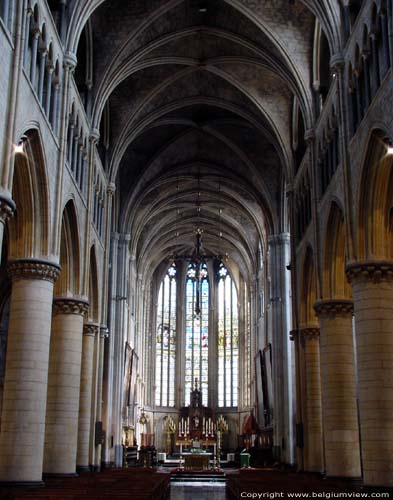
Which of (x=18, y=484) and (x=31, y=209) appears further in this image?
(x=31, y=209)

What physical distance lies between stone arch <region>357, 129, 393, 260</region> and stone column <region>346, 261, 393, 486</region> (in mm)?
620

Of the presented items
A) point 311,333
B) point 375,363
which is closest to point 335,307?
point 311,333

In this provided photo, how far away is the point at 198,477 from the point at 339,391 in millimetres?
18462

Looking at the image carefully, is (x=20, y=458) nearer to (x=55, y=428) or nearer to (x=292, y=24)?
(x=55, y=428)

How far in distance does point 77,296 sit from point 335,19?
43.7ft

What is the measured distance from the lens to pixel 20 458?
1812 centimetres

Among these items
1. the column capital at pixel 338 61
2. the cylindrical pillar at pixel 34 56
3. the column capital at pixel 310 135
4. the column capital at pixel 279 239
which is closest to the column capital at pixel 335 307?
the column capital at pixel 310 135

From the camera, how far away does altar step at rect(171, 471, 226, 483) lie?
37281 mm

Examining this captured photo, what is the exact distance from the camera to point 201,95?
36.3m

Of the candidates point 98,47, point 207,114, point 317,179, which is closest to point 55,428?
point 317,179

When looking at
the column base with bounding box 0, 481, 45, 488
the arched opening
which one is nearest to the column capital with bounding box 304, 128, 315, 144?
the arched opening

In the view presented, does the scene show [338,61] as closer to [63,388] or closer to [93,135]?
[93,135]

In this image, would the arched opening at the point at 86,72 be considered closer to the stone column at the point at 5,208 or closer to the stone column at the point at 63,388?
the stone column at the point at 63,388

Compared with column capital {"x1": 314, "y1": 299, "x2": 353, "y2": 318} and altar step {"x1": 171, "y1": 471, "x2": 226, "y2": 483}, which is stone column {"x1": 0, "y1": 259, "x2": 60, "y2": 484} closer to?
column capital {"x1": 314, "y1": 299, "x2": 353, "y2": 318}
